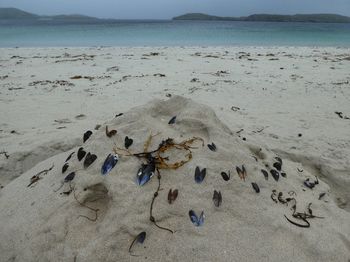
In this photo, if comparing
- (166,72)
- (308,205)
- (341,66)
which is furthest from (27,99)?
(341,66)

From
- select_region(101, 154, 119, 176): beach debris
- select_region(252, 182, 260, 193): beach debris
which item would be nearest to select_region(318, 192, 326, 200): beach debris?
select_region(252, 182, 260, 193): beach debris

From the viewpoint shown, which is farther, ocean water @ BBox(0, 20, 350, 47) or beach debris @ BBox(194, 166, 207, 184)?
ocean water @ BBox(0, 20, 350, 47)

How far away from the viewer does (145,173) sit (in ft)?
6.97

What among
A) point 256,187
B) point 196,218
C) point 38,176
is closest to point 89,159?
point 38,176

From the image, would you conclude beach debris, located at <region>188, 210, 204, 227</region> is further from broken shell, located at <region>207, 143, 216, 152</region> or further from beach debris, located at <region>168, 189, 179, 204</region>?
broken shell, located at <region>207, 143, 216, 152</region>

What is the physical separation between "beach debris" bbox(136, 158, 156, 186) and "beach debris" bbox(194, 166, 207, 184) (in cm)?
28

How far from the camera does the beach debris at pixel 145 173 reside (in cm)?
209

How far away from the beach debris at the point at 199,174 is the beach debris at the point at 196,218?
222 mm

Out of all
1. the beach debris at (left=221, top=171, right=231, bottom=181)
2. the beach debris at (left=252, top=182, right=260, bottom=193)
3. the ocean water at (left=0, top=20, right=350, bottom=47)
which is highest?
the beach debris at (left=221, top=171, right=231, bottom=181)

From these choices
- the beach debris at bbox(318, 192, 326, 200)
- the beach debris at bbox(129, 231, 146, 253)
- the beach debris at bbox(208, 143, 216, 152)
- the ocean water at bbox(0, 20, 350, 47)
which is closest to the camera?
the beach debris at bbox(129, 231, 146, 253)

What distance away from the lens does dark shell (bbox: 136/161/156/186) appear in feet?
6.86

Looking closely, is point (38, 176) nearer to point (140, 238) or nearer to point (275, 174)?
point (140, 238)

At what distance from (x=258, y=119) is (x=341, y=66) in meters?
6.57

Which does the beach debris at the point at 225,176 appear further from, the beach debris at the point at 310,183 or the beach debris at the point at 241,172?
the beach debris at the point at 310,183
